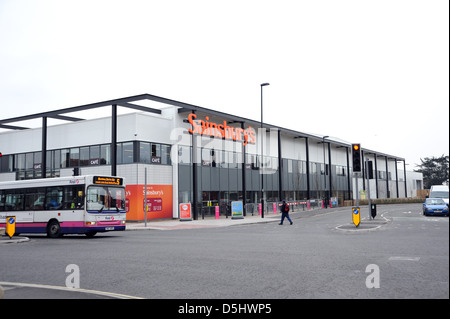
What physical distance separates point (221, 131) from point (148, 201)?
10690 millimetres

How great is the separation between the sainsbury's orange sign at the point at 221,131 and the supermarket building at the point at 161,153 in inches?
3.3

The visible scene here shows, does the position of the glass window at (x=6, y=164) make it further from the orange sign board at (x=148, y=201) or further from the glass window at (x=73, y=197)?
the glass window at (x=73, y=197)

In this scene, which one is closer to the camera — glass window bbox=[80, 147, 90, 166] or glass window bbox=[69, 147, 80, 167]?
glass window bbox=[80, 147, 90, 166]

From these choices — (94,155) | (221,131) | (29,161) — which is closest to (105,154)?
(94,155)

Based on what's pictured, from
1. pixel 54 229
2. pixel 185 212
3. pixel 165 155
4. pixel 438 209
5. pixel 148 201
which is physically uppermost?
pixel 165 155

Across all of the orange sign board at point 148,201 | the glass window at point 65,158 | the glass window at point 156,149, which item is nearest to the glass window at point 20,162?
the glass window at point 65,158

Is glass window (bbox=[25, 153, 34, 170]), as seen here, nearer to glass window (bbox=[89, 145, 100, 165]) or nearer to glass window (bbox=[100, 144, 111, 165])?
glass window (bbox=[89, 145, 100, 165])

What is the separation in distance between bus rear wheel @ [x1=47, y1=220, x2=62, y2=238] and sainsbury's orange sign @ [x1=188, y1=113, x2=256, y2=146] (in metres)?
17.6

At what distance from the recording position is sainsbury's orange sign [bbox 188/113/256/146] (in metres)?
38.7

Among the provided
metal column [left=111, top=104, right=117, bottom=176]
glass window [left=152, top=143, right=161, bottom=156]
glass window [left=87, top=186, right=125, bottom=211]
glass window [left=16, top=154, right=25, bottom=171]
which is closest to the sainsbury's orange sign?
glass window [left=152, top=143, right=161, bottom=156]

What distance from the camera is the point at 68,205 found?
832 inches

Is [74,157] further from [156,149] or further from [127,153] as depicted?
[156,149]

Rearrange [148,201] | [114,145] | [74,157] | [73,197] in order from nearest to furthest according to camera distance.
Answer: [73,197], [114,145], [148,201], [74,157]
